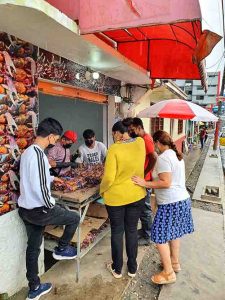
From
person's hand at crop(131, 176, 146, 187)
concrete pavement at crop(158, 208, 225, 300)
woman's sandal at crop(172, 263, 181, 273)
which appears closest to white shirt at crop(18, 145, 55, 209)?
person's hand at crop(131, 176, 146, 187)

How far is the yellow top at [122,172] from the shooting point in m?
2.90

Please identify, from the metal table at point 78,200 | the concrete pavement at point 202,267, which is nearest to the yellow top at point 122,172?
the metal table at point 78,200

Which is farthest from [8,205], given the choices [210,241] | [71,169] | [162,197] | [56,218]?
[210,241]

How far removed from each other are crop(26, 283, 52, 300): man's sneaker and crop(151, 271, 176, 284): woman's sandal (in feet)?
4.19

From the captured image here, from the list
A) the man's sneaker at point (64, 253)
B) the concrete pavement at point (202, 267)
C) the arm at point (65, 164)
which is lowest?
the concrete pavement at point (202, 267)

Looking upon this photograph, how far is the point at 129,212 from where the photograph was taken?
10.4 ft

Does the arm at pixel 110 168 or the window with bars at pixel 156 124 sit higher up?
the window with bars at pixel 156 124

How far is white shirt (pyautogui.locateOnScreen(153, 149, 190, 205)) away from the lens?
10.0 ft

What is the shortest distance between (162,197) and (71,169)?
156 cm

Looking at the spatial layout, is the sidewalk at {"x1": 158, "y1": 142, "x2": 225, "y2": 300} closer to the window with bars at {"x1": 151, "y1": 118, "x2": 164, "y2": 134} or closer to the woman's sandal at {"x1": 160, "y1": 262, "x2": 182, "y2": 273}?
the woman's sandal at {"x1": 160, "y1": 262, "x2": 182, "y2": 273}

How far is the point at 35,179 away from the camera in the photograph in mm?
2580

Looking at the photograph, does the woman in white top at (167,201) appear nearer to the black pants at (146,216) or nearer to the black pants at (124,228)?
the black pants at (124,228)

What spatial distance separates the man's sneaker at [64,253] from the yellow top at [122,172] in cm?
76

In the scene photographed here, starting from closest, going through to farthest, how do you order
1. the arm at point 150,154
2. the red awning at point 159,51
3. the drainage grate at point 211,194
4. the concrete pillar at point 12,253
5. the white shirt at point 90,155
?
1. the concrete pillar at point 12,253
2. the arm at point 150,154
3. the white shirt at point 90,155
4. the red awning at point 159,51
5. the drainage grate at point 211,194
